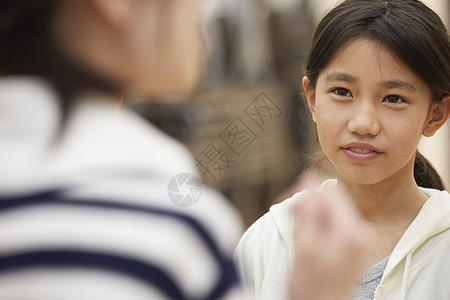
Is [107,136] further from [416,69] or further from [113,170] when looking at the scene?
[416,69]

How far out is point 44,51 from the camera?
0.39 meters

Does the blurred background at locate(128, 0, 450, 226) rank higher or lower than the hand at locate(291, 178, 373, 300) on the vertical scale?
higher

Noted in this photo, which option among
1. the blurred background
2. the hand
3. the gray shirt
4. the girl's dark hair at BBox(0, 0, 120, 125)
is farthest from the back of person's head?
the blurred background

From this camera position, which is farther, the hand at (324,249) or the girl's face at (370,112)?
the girl's face at (370,112)

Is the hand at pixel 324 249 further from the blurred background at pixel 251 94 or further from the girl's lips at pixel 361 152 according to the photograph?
the blurred background at pixel 251 94

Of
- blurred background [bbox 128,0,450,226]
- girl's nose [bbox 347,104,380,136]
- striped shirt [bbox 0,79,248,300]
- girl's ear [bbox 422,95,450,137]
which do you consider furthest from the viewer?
blurred background [bbox 128,0,450,226]

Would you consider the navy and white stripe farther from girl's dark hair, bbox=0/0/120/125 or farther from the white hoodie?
the white hoodie

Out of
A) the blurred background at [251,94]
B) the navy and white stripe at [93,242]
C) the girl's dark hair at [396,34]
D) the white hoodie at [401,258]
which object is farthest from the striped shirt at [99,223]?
the blurred background at [251,94]

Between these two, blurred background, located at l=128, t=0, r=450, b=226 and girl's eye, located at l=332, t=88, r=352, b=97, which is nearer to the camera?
girl's eye, located at l=332, t=88, r=352, b=97

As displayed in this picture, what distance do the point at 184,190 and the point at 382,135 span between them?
0.60 metres

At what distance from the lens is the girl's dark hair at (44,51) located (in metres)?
0.39

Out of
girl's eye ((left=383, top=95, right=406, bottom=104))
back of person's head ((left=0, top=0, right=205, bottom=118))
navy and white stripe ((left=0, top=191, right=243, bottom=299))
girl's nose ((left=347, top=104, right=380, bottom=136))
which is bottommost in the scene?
navy and white stripe ((left=0, top=191, right=243, bottom=299))

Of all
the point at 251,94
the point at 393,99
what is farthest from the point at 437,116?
the point at 251,94

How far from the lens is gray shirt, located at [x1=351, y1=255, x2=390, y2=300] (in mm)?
995
